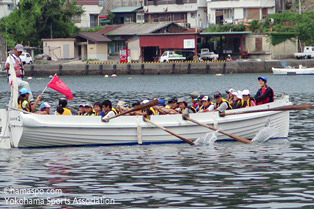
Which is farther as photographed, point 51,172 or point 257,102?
point 257,102

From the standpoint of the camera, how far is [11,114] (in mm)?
24781

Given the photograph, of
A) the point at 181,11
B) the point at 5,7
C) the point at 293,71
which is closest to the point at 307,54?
the point at 293,71

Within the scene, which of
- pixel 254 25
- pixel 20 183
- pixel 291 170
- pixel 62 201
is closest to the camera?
pixel 62 201

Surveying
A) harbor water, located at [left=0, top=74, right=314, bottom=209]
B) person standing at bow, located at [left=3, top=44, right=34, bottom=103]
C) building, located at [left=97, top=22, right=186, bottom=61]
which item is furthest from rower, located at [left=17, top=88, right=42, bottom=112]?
building, located at [left=97, top=22, right=186, bottom=61]

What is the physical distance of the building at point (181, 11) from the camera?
340 feet

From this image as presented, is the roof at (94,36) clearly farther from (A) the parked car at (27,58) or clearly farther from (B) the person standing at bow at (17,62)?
(B) the person standing at bow at (17,62)

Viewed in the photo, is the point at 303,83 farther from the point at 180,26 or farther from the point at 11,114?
the point at 11,114

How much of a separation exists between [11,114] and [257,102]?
797 centimetres

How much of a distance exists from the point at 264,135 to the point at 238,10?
73149 millimetres

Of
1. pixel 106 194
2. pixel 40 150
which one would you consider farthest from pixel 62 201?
pixel 40 150

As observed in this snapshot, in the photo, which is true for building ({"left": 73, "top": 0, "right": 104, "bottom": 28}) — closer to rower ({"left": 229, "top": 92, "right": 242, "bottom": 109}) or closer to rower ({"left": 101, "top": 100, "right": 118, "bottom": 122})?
rower ({"left": 229, "top": 92, "right": 242, "bottom": 109})

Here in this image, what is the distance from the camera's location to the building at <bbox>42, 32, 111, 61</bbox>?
94500 millimetres

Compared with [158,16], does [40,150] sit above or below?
below

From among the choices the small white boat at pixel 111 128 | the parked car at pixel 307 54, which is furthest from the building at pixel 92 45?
the small white boat at pixel 111 128
